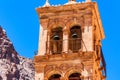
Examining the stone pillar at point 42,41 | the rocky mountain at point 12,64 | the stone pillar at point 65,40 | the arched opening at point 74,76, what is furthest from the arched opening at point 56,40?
the rocky mountain at point 12,64

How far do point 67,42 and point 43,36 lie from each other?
237cm

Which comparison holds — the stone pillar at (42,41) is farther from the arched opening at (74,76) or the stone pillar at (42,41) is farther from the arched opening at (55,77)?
the arched opening at (74,76)

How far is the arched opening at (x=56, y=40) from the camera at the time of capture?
40281mm

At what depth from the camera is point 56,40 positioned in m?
40.6

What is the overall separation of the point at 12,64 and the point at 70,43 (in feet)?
299

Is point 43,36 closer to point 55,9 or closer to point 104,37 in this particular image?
point 55,9

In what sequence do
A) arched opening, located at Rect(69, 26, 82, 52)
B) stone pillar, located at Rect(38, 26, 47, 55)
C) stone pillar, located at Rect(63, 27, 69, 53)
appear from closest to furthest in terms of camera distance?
stone pillar, located at Rect(63, 27, 69, 53), arched opening, located at Rect(69, 26, 82, 52), stone pillar, located at Rect(38, 26, 47, 55)

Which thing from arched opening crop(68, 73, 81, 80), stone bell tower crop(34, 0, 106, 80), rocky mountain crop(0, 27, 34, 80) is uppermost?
rocky mountain crop(0, 27, 34, 80)

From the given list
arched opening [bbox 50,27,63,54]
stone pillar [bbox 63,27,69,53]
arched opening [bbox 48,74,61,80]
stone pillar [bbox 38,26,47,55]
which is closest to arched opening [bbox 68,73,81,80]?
arched opening [bbox 48,74,61,80]

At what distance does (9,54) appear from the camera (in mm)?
135375

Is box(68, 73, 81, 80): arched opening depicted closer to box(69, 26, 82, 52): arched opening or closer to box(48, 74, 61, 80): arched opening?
box(48, 74, 61, 80): arched opening

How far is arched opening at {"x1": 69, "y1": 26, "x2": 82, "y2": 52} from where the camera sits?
130 feet

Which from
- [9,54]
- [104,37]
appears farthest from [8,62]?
[104,37]

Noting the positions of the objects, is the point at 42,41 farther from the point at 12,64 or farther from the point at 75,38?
the point at 12,64
